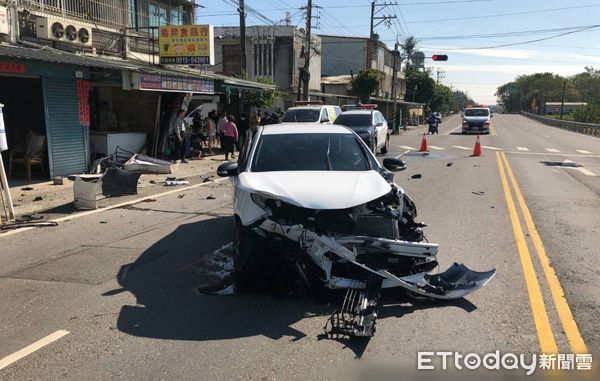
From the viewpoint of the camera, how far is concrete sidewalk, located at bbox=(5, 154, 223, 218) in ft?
34.4

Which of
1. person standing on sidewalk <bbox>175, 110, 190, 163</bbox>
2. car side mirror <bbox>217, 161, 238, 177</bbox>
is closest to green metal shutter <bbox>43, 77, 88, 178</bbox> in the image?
person standing on sidewalk <bbox>175, 110, 190, 163</bbox>

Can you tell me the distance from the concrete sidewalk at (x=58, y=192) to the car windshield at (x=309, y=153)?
5.40 m

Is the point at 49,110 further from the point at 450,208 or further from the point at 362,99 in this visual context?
the point at 362,99

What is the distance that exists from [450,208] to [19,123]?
11588 mm

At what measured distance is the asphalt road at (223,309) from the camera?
3979 millimetres

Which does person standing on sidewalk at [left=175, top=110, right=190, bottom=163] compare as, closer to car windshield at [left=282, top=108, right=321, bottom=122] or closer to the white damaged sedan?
car windshield at [left=282, top=108, right=321, bottom=122]

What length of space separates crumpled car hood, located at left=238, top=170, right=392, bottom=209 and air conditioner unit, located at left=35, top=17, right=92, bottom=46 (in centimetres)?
1295

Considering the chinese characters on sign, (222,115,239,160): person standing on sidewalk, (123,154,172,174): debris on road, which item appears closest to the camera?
(123,154,172,174): debris on road

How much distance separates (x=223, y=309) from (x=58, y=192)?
29.3ft

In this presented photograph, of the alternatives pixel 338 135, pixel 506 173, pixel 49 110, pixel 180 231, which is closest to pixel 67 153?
pixel 49 110

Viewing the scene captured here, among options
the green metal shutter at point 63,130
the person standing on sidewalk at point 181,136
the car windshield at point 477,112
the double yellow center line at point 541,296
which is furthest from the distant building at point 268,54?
the double yellow center line at point 541,296

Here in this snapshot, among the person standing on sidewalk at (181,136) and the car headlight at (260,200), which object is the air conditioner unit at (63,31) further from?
the car headlight at (260,200)

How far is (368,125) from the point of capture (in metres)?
21.4

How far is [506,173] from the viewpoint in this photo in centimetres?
1620
